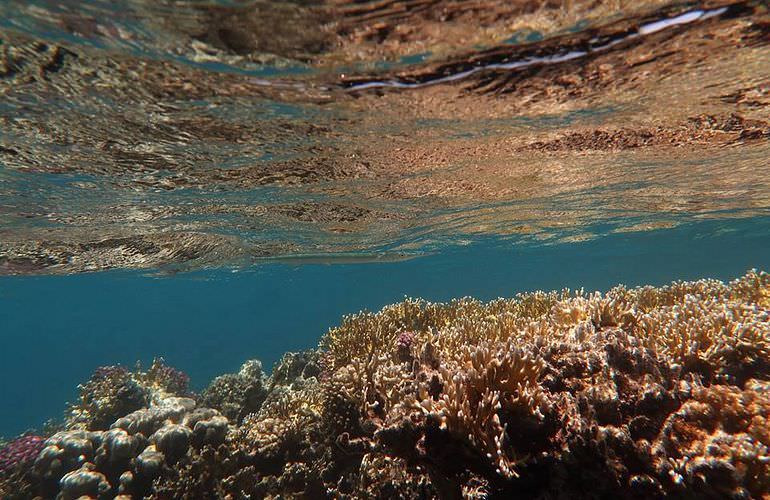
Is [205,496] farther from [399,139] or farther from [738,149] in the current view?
[738,149]

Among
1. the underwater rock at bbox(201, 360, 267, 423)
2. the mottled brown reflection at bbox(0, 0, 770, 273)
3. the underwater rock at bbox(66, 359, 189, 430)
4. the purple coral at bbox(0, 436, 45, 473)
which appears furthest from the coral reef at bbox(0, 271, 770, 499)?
the mottled brown reflection at bbox(0, 0, 770, 273)

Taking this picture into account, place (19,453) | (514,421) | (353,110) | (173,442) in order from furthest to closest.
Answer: (19,453) → (353,110) → (173,442) → (514,421)

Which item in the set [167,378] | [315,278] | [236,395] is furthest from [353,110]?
[315,278]

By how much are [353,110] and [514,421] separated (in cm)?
703

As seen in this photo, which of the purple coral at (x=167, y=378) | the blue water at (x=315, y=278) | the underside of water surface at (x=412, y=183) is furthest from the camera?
the blue water at (x=315, y=278)

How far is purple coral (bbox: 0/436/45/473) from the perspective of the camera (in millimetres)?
10625

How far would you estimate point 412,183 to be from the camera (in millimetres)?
14758

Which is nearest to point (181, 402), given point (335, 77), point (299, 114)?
point (299, 114)

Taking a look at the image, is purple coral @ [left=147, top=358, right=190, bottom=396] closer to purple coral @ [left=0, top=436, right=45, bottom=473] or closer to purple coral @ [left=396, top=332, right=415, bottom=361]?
purple coral @ [left=0, top=436, right=45, bottom=473]

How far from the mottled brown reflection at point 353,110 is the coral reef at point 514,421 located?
14.6 feet

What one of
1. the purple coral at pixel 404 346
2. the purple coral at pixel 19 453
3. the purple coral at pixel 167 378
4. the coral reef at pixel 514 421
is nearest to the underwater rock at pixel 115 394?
the purple coral at pixel 167 378

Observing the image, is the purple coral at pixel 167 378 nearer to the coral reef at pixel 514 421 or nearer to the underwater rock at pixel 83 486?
the coral reef at pixel 514 421

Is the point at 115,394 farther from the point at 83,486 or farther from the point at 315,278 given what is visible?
the point at 315,278

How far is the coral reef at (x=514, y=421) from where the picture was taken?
398cm
